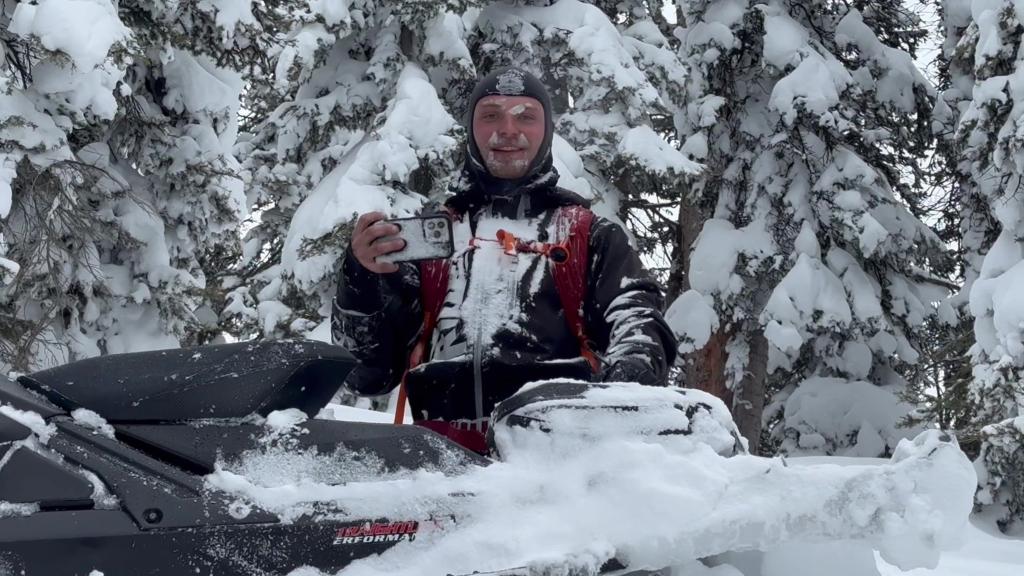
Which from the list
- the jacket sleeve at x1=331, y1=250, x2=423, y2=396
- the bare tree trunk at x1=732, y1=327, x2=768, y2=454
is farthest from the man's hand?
the bare tree trunk at x1=732, y1=327, x2=768, y2=454

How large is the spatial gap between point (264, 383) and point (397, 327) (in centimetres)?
114

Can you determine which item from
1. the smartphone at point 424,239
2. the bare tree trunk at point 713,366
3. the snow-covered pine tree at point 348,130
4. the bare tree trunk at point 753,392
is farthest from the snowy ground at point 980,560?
the snow-covered pine tree at point 348,130

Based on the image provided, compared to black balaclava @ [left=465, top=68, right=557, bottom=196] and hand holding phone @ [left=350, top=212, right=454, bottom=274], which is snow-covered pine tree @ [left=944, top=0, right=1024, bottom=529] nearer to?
black balaclava @ [left=465, top=68, right=557, bottom=196]

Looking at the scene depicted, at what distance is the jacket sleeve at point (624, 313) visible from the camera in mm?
2807

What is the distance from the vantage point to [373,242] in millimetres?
2805

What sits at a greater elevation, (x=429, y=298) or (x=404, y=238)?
(x=404, y=238)

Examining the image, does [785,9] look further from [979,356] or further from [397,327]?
[397,327]

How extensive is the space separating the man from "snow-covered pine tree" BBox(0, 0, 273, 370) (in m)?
5.70

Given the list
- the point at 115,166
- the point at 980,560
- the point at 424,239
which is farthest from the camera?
the point at 115,166

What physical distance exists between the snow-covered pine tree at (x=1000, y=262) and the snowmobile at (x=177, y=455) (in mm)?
7370

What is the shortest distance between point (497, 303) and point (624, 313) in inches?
14.8

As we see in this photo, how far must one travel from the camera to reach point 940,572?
4988 millimetres

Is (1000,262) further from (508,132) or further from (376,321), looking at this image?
(376,321)

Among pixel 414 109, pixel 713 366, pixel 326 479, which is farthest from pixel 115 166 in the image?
pixel 326 479
